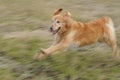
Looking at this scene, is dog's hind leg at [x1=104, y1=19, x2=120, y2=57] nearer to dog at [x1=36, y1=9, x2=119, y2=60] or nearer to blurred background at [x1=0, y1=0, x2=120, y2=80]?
dog at [x1=36, y1=9, x2=119, y2=60]

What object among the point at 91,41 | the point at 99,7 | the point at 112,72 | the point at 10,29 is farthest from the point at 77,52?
the point at 99,7

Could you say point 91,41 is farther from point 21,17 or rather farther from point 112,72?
point 21,17

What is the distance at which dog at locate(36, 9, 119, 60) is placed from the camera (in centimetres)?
856

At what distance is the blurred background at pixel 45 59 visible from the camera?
8344 mm

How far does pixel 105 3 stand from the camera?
13531 millimetres

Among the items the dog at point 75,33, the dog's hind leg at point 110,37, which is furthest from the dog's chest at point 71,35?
the dog's hind leg at point 110,37

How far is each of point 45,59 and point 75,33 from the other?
0.73m

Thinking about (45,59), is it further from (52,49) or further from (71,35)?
(71,35)

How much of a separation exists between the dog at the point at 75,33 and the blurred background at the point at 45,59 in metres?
0.25

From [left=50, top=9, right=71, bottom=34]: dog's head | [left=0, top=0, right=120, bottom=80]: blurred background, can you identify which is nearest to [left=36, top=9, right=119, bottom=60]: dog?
[left=50, top=9, right=71, bottom=34]: dog's head

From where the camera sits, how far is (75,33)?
28.7ft

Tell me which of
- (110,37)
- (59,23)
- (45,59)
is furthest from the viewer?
(110,37)

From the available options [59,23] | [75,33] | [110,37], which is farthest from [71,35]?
[110,37]

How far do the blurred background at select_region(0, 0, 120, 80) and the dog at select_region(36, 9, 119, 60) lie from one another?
0.82ft
